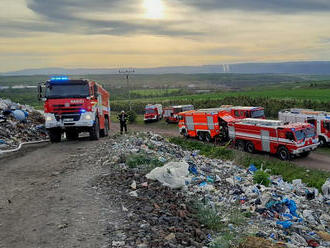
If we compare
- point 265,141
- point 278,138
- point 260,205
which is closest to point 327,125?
point 278,138

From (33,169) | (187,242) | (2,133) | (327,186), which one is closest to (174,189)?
(187,242)

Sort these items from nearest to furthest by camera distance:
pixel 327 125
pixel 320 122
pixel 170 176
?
pixel 170 176 → pixel 327 125 → pixel 320 122

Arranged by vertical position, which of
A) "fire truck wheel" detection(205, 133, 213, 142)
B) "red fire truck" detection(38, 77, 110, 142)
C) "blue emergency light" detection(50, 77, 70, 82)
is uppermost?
Result: "blue emergency light" detection(50, 77, 70, 82)

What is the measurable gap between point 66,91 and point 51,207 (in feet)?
32.9

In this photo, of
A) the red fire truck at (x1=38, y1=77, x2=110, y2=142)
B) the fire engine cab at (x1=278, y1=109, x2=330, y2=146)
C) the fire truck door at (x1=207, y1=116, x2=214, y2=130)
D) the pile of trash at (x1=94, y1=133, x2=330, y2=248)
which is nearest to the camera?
the pile of trash at (x1=94, y1=133, x2=330, y2=248)

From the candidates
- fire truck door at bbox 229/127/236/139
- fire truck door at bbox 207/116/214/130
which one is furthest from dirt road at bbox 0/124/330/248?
fire truck door at bbox 207/116/214/130

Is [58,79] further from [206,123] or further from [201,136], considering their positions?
[201,136]

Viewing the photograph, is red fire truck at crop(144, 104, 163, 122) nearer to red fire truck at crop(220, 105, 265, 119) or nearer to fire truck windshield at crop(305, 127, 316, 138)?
red fire truck at crop(220, 105, 265, 119)

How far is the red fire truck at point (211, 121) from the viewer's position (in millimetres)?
25250

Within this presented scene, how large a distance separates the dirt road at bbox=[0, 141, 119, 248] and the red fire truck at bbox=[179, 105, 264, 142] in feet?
50.8

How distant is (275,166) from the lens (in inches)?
696

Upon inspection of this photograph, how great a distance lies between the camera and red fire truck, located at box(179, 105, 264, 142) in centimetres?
2525

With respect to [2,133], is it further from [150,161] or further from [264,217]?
[264,217]

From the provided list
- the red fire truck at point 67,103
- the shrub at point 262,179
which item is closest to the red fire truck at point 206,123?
the red fire truck at point 67,103
